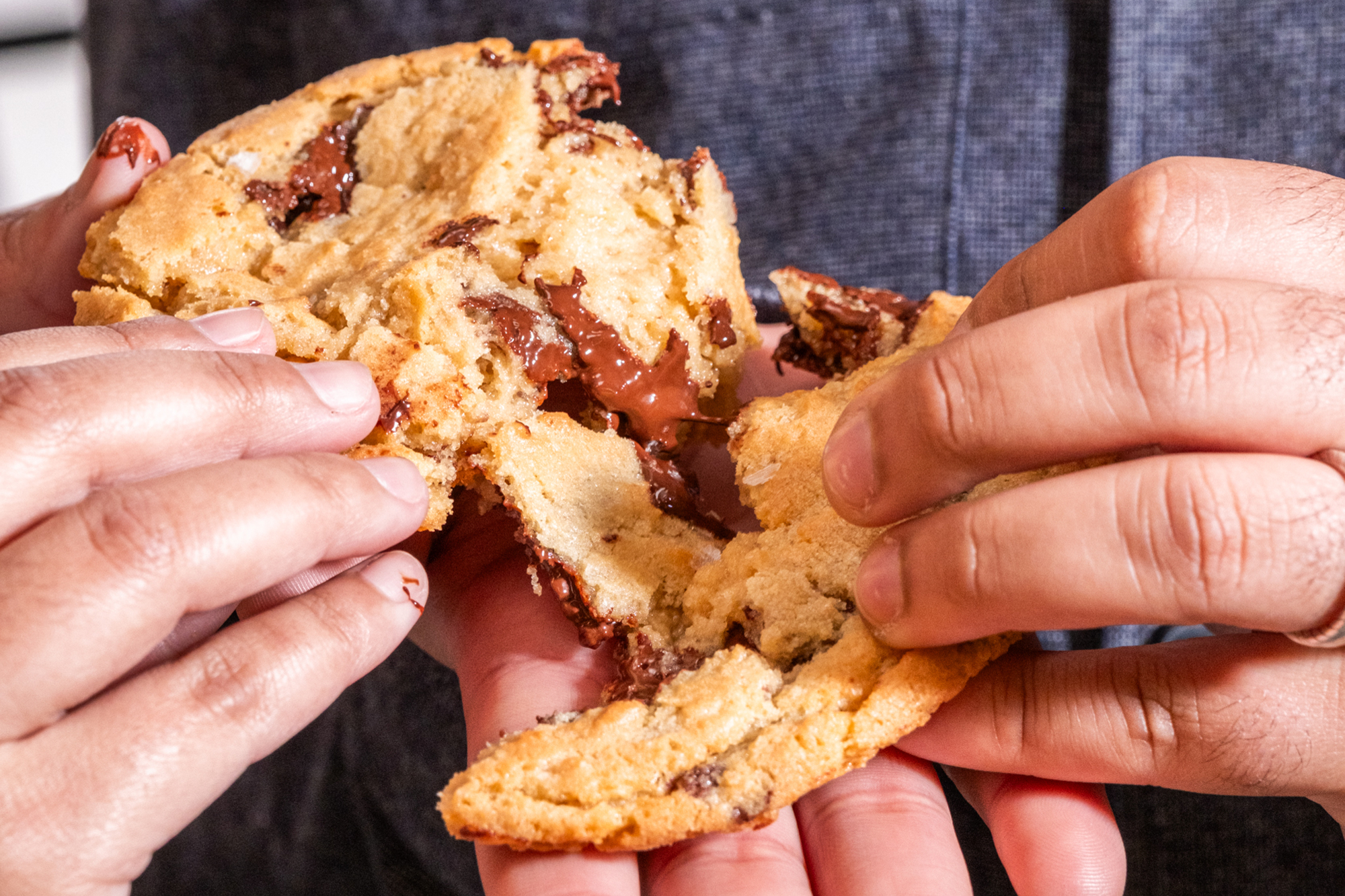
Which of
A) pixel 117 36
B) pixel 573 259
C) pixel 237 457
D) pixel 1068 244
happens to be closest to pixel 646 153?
pixel 573 259

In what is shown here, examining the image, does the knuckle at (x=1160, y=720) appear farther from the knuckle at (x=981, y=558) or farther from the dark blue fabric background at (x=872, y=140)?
the dark blue fabric background at (x=872, y=140)

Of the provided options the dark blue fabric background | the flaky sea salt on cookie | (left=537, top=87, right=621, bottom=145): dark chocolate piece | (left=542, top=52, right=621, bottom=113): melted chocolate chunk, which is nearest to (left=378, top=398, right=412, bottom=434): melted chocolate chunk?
the flaky sea salt on cookie

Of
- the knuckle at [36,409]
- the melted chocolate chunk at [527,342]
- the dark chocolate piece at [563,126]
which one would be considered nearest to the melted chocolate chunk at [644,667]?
the melted chocolate chunk at [527,342]

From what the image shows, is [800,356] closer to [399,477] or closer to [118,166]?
[399,477]

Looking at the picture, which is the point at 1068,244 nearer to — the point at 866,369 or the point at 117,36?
the point at 866,369

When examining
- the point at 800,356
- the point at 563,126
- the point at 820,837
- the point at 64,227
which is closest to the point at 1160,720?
the point at 820,837
